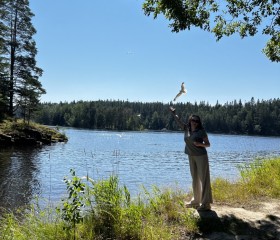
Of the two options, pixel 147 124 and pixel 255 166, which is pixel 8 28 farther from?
pixel 147 124

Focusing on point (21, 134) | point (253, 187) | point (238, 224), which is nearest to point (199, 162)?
point (238, 224)

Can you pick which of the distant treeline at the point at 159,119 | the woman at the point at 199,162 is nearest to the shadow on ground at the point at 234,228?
the woman at the point at 199,162

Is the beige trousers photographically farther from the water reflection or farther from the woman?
the water reflection

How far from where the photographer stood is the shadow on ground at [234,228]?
640 centimetres

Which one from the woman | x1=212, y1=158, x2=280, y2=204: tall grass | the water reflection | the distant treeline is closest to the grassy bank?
the woman

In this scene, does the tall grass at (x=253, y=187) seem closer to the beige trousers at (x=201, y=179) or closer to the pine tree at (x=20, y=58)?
the beige trousers at (x=201, y=179)

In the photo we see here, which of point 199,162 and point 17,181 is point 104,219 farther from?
point 17,181

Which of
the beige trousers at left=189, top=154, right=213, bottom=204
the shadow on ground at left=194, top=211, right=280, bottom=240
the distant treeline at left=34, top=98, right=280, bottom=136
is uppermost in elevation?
the distant treeline at left=34, top=98, right=280, bottom=136

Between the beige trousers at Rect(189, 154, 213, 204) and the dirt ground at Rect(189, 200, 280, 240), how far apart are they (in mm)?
348

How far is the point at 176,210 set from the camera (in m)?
7.41

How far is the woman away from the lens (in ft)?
24.6

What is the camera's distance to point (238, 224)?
693 centimetres

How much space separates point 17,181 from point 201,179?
1291 centimetres

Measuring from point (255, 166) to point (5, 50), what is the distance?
3784 centimetres
